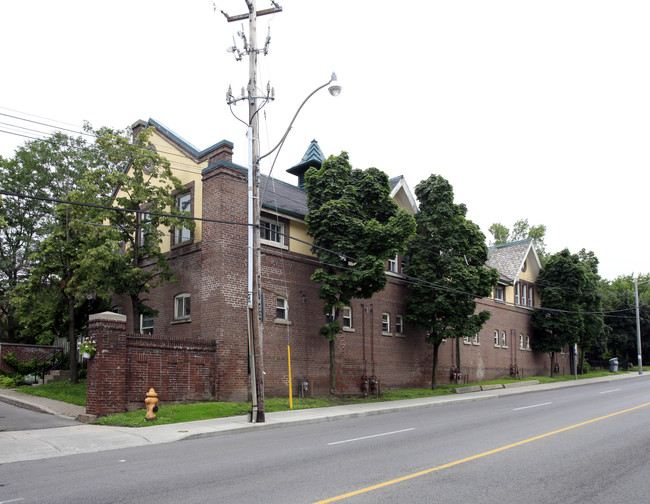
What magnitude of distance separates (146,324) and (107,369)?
7.74 meters

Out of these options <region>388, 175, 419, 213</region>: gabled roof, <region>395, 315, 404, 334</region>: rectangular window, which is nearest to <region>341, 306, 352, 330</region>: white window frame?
<region>395, 315, 404, 334</region>: rectangular window

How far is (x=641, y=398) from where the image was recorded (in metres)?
21.7

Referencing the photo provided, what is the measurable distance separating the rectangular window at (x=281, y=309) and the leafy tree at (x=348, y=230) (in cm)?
158

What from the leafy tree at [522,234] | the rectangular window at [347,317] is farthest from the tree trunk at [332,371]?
the leafy tree at [522,234]

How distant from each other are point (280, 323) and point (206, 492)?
14677mm

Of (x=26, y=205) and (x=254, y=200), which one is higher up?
(x=26, y=205)

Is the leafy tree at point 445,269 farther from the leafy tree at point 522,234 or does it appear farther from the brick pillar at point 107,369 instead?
the leafy tree at point 522,234

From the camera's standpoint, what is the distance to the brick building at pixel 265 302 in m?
20.0

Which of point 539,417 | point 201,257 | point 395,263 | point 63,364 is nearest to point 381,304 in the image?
point 395,263

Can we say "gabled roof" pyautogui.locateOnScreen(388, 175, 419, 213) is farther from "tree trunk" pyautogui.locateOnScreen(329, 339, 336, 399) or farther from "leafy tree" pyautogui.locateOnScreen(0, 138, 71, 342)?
"leafy tree" pyautogui.locateOnScreen(0, 138, 71, 342)

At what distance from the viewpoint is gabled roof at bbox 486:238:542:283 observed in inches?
1645

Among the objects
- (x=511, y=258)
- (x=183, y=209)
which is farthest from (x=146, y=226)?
(x=511, y=258)

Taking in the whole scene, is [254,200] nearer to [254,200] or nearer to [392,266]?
[254,200]

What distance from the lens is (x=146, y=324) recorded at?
23.9m
